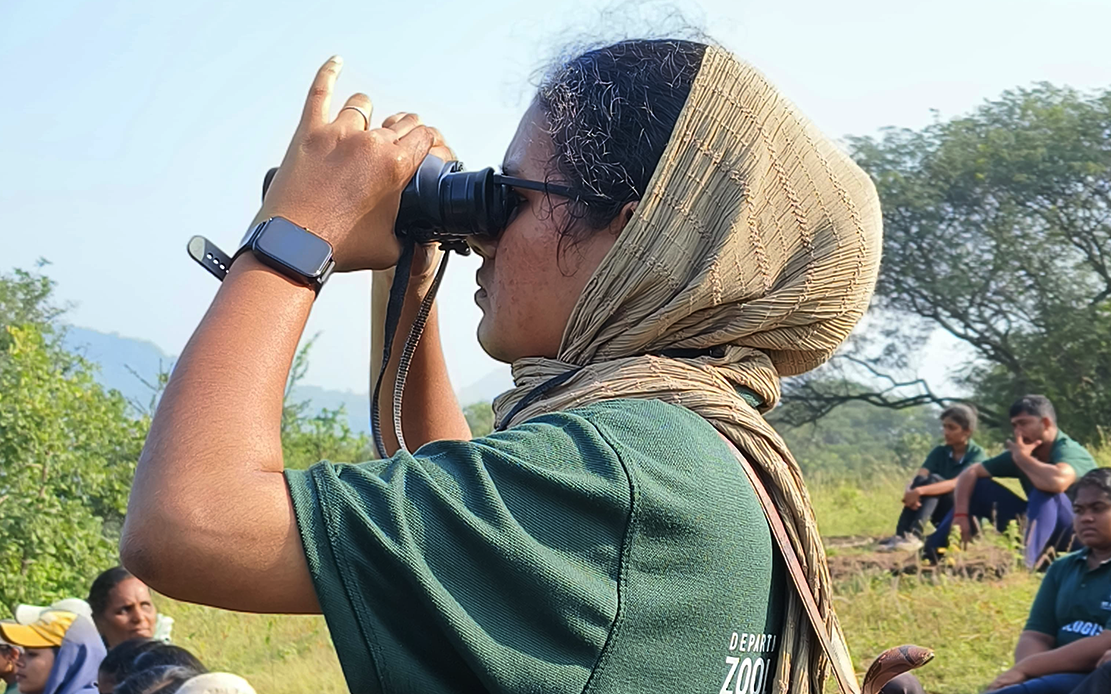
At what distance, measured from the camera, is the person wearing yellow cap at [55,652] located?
5816 mm

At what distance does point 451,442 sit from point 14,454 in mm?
7995

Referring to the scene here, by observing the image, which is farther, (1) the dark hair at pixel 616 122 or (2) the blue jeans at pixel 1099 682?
(2) the blue jeans at pixel 1099 682

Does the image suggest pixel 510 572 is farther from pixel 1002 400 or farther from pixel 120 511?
pixel 1002 400

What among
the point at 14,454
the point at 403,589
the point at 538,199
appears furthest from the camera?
the point at 14,454

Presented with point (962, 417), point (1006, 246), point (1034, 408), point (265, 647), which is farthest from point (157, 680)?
point (1006, 246)

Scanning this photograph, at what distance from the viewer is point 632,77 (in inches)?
70.3

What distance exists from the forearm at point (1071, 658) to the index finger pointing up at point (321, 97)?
14.8 feet

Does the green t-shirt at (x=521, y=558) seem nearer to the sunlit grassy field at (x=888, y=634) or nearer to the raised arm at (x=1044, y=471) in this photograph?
the sunlit grassy field at (x=888, y=634)

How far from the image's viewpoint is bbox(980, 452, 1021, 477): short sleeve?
311 inches

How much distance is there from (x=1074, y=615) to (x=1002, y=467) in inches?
104

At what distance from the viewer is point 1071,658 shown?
525 cm

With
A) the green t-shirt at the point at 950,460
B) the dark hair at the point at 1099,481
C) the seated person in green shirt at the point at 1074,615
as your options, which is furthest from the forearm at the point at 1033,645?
the green t-shirt at the point at 950,460

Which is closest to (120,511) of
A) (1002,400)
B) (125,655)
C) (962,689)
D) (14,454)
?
(14,454)

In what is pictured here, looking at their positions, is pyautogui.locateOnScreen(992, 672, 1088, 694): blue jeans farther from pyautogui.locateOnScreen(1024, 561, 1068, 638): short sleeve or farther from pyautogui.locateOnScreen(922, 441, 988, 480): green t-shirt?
pyautogui.locateOnScreen(922, 441, 988, 480): green t-shirt
